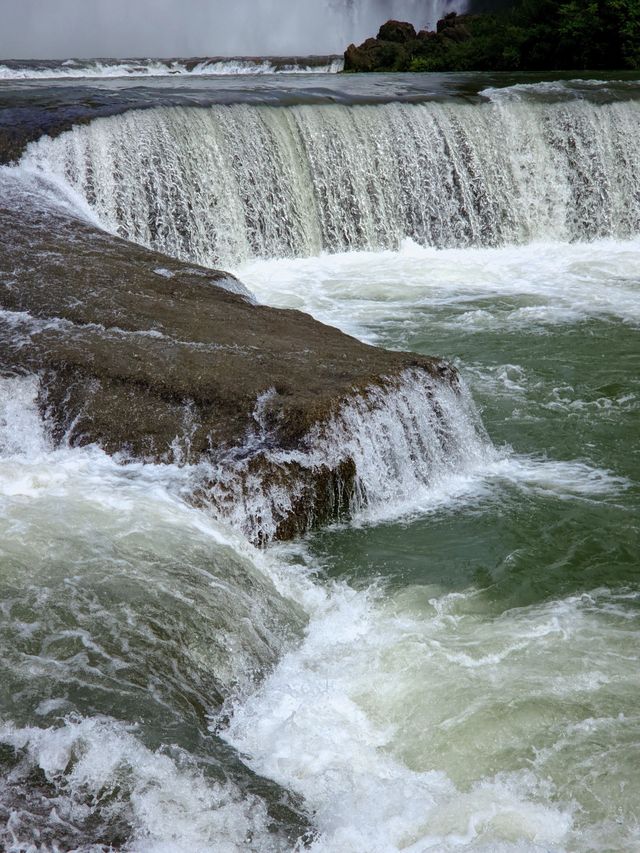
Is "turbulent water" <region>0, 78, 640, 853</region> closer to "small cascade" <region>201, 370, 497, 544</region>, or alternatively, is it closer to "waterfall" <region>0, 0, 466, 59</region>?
"small cascade" <region>201, 370, 497, 544</region>

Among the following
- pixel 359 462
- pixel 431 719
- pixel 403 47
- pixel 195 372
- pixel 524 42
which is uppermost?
pixel 403 47

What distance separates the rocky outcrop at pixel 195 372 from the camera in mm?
5758

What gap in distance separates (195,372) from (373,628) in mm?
2161

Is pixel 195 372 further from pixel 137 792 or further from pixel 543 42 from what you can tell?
pixel 543 42

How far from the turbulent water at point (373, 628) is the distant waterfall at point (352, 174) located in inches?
65.3

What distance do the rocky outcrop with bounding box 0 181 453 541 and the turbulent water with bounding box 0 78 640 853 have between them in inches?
6.1

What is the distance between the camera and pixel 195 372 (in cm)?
625

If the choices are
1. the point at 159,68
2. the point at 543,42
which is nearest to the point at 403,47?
the point at 543,42

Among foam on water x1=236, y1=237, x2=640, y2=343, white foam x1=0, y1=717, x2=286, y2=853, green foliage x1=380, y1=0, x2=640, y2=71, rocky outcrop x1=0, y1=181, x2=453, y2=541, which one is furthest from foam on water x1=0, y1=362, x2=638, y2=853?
green foliage x1=380, y1=0, x2=640, y2=71

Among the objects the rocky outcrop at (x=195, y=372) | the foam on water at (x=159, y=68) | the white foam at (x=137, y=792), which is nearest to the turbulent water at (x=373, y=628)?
the white foam at (x=137, y=792)

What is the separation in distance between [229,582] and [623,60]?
2056 cm

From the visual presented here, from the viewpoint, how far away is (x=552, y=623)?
190 inches

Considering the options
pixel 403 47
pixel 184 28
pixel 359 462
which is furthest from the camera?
pixel 184 28

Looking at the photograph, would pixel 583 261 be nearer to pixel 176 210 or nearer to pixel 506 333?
pixel 506 333
